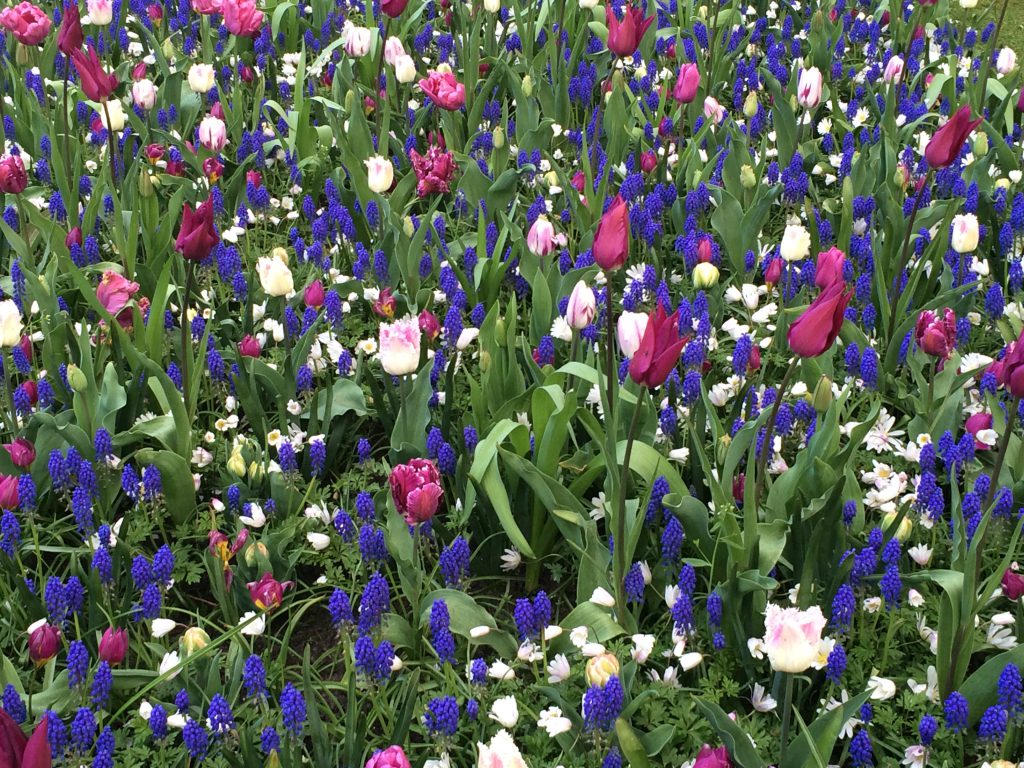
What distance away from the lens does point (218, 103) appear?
4375mm

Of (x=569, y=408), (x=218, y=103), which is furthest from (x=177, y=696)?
(x=218, y=103)

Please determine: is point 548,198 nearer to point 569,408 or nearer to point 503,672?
point 569,408

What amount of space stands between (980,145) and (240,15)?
279 cm

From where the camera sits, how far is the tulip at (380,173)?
3.43 meters

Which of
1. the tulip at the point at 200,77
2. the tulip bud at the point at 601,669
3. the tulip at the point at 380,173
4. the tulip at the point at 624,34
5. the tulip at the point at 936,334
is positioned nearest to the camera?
the tulip bud at the point at 601,669

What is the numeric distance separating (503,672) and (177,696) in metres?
0.61

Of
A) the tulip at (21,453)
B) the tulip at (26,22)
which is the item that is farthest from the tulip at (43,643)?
the tulip at (26,22)

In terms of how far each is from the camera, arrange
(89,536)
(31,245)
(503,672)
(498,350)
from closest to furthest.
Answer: (503,672), (89,536), (498,350), (31,245)

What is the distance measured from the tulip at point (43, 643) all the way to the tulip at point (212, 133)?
86.7 inches

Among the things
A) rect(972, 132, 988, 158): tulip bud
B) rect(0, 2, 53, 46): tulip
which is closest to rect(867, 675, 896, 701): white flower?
rect(972, 132, 988, 158): tulip bud

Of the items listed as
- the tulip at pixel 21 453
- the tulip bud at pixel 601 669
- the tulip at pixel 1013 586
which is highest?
the tulip at pixel 1013 586

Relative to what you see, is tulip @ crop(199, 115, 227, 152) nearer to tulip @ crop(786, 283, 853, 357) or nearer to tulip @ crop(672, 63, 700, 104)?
tulip @ crop(672, 63, 700, 104)

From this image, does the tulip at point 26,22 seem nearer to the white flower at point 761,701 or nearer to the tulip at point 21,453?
the tulip at point 21,453

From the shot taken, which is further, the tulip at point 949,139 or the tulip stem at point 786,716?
the tulip at point 949,139
